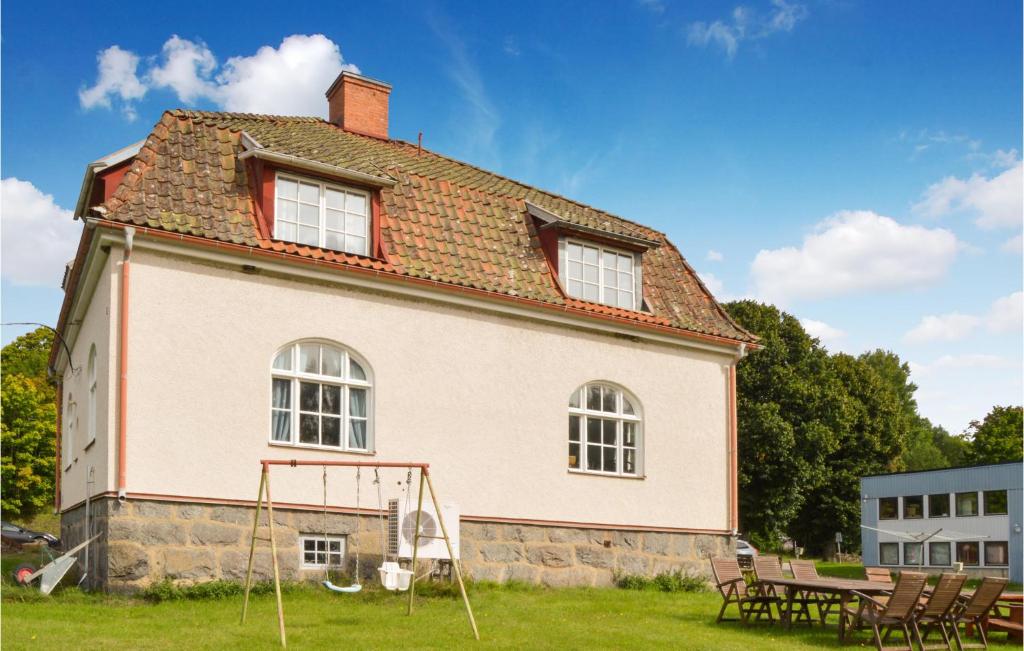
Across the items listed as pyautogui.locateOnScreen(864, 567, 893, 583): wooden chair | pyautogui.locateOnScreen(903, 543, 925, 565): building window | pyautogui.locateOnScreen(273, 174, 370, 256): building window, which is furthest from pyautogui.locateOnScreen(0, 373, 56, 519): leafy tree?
pyautogui.locateOnScreen(864, 567, 893, 583): wooden chair

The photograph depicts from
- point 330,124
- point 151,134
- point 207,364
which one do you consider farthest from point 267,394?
point 330,124

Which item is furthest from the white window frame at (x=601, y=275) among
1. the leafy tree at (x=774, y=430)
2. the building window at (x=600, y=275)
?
the leafy tree at (x=774, y=430)

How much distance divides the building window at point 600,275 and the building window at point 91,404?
7.97m

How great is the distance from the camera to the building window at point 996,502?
4000 centimetres

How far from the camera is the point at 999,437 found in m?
63.1

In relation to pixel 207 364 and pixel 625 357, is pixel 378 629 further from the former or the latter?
pixel 625 357

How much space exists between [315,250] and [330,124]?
606cm

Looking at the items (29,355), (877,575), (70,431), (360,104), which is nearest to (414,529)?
(877,575)

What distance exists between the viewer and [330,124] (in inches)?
848

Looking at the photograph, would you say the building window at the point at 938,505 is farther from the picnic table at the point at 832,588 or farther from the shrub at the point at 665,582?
the picnic table at the point at 832,588

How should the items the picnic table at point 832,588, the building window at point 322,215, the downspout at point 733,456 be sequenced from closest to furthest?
the picnic table at point 832,588
the building window at point 322,215
the downspout at point 733,456

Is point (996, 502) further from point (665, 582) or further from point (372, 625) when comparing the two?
point (372, 625)

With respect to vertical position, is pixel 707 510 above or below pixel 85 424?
below

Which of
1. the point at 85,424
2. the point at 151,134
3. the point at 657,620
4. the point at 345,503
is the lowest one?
the point at 657,620
